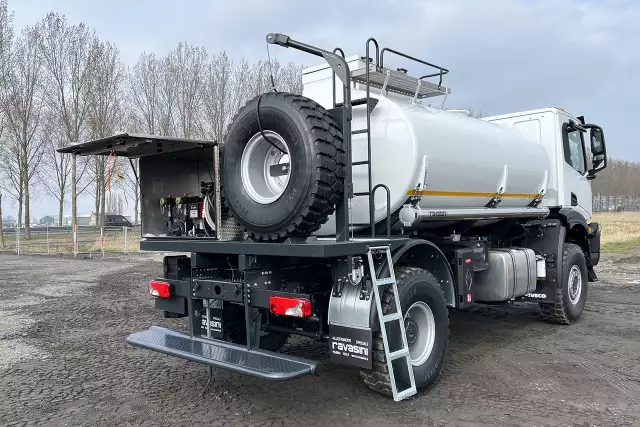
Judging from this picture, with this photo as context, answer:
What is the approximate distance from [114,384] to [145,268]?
443 inches

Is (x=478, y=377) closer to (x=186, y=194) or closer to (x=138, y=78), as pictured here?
(x=186, y=194)

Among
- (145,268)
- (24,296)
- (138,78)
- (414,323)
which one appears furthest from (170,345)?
(138,78)

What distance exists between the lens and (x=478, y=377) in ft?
17.2

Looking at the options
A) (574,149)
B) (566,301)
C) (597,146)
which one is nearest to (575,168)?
(574,149)

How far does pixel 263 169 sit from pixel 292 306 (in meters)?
1.46

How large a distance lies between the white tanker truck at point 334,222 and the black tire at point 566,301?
1023mm

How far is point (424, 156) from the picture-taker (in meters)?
4.98

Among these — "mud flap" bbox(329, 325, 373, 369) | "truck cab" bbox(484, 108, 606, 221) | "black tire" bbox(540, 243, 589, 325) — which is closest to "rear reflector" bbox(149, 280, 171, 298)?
"mud flap" bbox(329, 325, 373, 369)

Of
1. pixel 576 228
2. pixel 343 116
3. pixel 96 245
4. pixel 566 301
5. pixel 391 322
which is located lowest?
pixel 566 301

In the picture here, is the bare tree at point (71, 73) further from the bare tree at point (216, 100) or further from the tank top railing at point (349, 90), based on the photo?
the tank top railing at point (349, 90)

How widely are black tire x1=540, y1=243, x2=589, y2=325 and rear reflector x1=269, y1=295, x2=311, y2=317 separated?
15.8ft

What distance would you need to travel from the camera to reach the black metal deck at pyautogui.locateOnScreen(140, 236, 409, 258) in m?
4.05

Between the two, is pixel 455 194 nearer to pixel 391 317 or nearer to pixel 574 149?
pixel 391 317

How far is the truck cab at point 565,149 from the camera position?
7.95m
